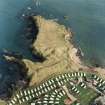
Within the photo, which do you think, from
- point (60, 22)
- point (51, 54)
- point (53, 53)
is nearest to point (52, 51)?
point (53, 53)

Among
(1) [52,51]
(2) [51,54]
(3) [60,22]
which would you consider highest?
(3) [60,22]

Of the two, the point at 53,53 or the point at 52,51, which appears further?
the point at 52,51

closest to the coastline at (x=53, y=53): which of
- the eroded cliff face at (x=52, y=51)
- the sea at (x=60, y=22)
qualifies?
the eroded cliff face at (x=52, y=51)

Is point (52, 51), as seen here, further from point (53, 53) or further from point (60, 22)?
point (60, 22)

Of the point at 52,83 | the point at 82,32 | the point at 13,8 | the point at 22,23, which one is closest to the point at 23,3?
the point at 13,8

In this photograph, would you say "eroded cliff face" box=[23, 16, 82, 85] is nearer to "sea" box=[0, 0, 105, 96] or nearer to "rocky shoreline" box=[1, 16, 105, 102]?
"rocky shoreline" box=[1, 16, 105, 102]

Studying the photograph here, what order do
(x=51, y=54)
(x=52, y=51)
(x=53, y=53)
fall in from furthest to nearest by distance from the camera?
1. (x=52, y=51)
2. (x=53, y=53)
3. (x=51, y=54)

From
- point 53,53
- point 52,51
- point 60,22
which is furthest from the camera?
point 60,22
